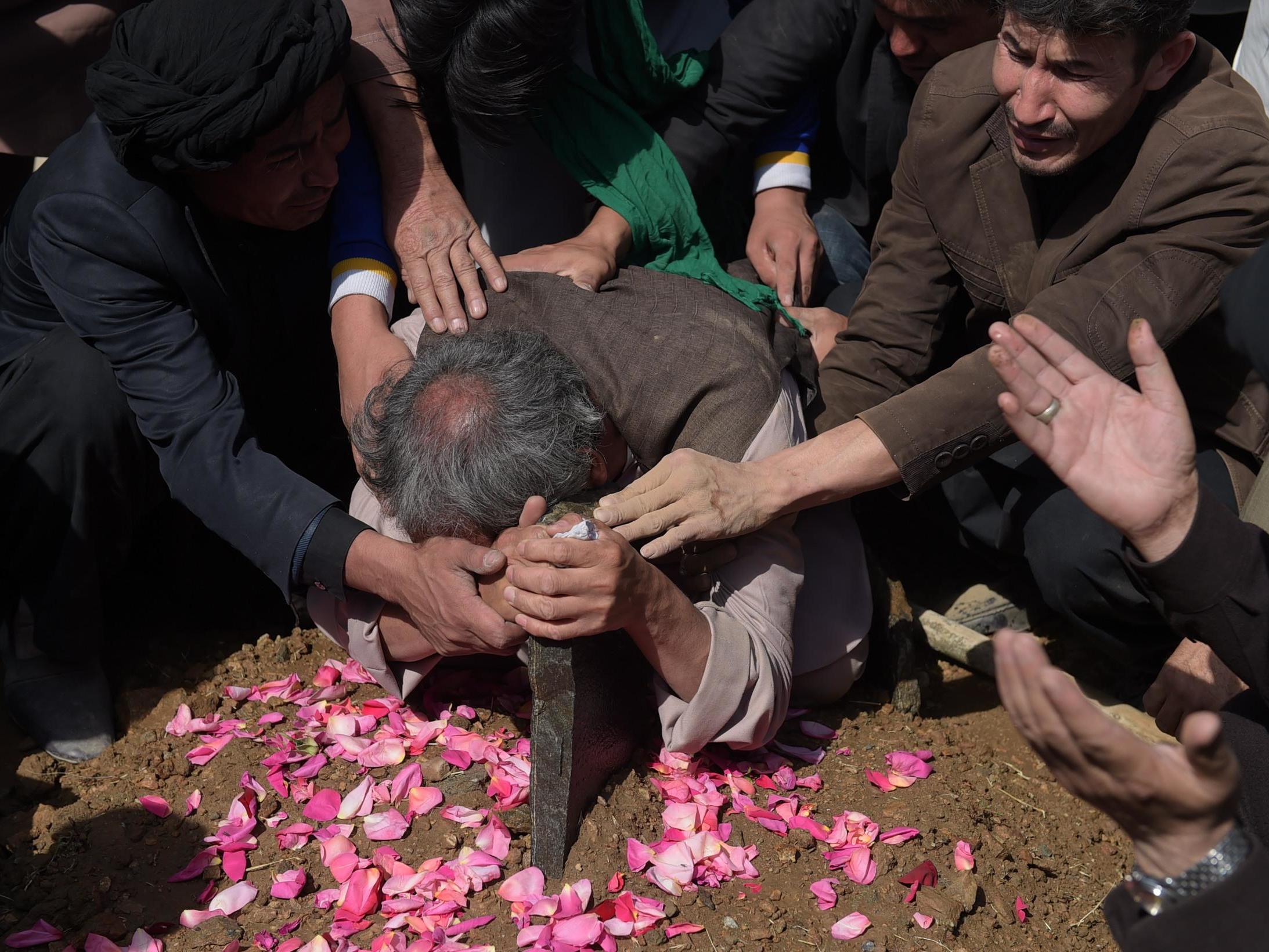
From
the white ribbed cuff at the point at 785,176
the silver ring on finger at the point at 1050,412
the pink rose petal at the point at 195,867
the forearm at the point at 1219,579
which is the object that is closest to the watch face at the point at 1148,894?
the forearm at the point at 1219,579

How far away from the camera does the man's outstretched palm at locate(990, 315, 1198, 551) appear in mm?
1971

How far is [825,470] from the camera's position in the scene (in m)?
2.89

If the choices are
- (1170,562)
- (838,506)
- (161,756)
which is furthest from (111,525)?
(1170,562)

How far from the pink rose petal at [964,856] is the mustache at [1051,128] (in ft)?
5.51

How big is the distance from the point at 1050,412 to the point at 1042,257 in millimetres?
1273

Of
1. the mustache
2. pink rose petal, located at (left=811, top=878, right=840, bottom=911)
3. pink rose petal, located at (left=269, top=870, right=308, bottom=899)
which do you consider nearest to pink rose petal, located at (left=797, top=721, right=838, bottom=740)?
pink rose petal, located at (left=811, top=878, right=840, bottom=911)

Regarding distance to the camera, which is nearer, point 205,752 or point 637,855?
point 637,855

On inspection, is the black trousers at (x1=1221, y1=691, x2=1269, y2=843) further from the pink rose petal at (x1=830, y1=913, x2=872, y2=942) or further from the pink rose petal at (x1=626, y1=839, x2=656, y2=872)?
the pink rose petal at (x1=626, y1=839, x2=656, y2=872)

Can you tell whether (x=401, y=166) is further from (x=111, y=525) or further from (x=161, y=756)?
(x=161, y=756)

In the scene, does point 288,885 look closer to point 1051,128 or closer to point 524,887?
point 524,887

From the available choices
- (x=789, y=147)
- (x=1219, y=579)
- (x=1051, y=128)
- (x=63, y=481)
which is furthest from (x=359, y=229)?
(x=1219, y=579)

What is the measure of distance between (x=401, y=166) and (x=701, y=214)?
45.8 inches

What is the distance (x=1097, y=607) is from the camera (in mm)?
3287

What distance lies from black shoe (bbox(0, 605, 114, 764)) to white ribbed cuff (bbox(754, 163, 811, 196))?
2655mm
